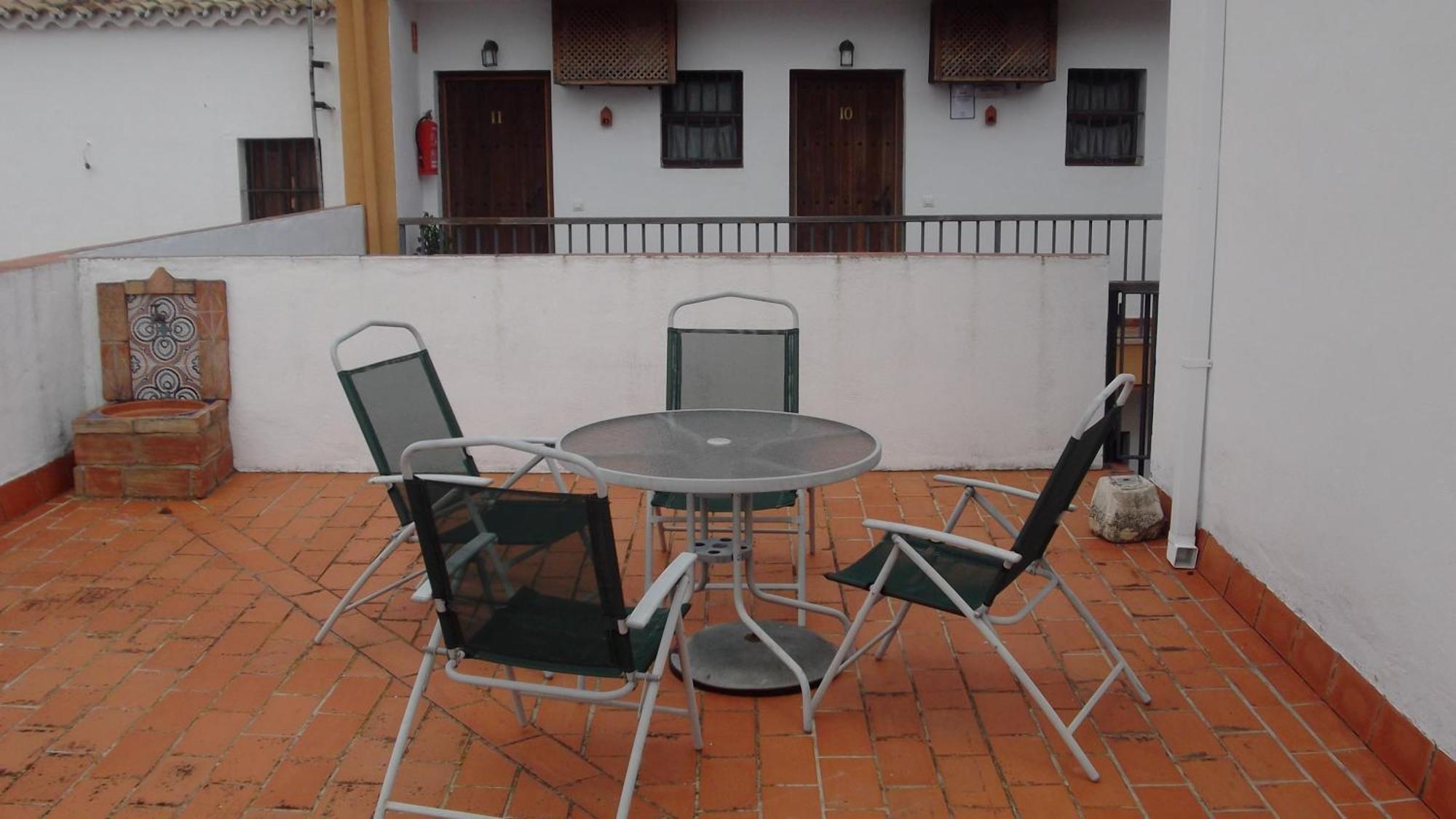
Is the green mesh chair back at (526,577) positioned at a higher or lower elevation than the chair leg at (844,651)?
higher

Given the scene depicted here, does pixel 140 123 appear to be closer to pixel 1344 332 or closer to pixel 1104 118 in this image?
pixel 1104 118

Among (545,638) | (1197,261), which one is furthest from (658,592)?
(1197,261)

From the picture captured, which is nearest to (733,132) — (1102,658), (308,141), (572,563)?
(308,141)

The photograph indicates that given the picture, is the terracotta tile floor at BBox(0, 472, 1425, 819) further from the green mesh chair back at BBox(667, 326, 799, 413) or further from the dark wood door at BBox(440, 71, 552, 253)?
the dark wood door at BBox(440, 71, 552, 253)

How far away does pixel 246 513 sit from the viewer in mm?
5691

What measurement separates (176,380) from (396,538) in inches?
106

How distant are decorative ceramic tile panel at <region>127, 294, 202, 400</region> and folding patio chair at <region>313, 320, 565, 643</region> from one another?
2138mm

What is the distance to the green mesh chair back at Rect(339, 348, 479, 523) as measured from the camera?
4.09m

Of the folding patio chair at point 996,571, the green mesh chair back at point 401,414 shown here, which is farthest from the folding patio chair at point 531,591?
the green mesh chair back at point 401,414

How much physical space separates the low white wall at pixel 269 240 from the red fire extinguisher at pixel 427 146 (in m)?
1.11

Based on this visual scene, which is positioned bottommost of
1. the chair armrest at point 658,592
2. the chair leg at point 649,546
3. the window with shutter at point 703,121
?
the chair leg at point 649,546

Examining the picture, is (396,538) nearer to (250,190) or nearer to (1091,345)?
(1091,345)

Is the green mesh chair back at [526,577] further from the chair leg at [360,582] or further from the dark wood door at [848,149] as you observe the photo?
the dark wood door at [848,149]

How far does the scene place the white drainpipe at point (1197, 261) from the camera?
4684mm
